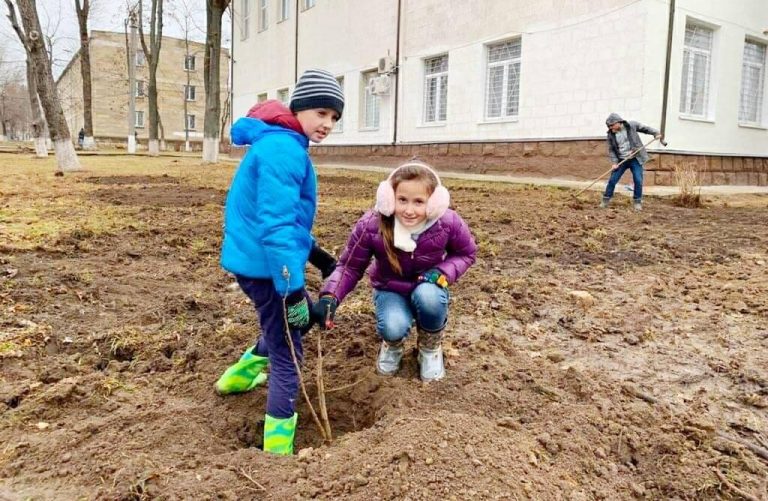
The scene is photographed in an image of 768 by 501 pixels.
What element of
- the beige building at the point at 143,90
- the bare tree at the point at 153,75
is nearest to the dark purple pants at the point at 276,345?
the bare tree at the point at 153,75

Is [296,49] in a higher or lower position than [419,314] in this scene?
higher

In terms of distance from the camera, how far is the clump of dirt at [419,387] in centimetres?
197

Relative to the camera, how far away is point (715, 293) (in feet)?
14.0

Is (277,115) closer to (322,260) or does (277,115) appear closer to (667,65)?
(322,260)

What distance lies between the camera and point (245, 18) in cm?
2806

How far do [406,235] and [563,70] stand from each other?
38.0 ft

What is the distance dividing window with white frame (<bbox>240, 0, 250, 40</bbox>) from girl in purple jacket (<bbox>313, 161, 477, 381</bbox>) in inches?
1065

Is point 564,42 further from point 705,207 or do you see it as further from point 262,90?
point 262,90

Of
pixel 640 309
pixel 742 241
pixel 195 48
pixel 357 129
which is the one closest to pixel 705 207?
pixel 742 241

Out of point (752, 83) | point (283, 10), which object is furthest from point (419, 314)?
point (283, 10)

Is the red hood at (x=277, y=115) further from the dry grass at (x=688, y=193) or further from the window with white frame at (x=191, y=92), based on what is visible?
the window with white frame at (x=191, y=92)

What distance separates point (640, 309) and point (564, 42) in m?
10.5

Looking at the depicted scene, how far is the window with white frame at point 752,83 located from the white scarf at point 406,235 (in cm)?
1361

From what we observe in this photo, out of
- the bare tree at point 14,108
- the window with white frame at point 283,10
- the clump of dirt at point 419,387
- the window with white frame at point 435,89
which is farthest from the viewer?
the bare tree at point 14,108
